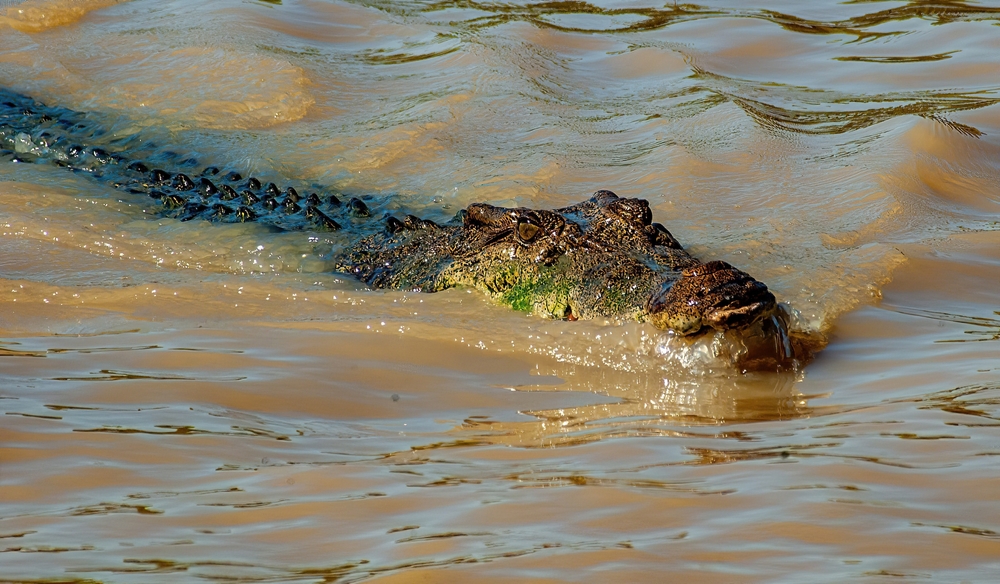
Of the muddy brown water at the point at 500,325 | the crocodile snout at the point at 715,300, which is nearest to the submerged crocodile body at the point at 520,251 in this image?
the crocodile snout at the point at 715,300

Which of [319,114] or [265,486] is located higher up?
[319,114]

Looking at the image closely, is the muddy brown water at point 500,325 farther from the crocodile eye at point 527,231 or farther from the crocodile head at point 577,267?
the crocodile eye at point 527,231

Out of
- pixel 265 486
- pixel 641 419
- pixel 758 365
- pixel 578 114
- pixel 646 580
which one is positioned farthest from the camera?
pixel 578 114

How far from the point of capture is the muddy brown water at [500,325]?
1957 millimetres

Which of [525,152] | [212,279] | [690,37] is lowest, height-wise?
[212,279]

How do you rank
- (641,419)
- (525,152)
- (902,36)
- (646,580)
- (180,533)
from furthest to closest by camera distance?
(902,36) → (525,152) → (641,419) → (180,533) → (646,580)

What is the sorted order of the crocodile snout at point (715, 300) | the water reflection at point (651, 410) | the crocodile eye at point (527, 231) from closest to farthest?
the water reflection at point (651, 410) → the crocodile snout at point (715, 300) → the crocodile eye at point (527, 231)

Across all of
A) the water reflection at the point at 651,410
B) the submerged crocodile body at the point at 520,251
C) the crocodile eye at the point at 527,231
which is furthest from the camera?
the crocodile eye at the point at 527,231

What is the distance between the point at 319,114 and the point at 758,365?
517 cm

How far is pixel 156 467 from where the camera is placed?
2357mm

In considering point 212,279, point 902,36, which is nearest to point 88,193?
point 212,279

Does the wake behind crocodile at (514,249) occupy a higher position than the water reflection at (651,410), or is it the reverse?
the wake behind crocodile at (514,249)

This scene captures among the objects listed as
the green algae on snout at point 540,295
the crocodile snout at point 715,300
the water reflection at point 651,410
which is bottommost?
the water reflection at point 651,410

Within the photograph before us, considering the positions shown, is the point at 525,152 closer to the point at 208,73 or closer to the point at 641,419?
the point at 208,73
